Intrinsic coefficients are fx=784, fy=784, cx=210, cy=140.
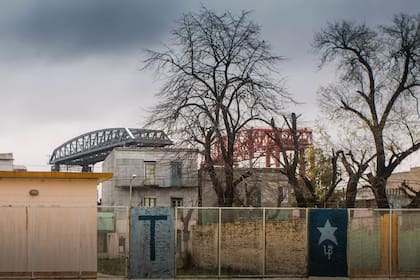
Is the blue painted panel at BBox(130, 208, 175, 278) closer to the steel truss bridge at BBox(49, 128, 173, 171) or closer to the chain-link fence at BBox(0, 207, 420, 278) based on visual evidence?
the chain-link fence at BBox(0, 207, 420, 278)

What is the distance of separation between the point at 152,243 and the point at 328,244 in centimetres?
619

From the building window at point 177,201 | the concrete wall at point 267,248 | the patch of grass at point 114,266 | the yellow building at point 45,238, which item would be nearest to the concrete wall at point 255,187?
the building window at point 177,201

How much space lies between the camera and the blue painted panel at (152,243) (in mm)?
26516

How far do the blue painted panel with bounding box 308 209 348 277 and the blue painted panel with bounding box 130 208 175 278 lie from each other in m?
4.98

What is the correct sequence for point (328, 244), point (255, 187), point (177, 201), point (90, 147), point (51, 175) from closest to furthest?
1. point (51, 175)
2. point (328, 244)
3. point (255, 187)
4. point (177, 201)
5. point (90, 147)

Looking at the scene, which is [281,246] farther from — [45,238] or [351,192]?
[351,192]

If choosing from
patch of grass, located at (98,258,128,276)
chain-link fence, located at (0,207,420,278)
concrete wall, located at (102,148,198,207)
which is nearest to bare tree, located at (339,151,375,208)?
chain-link fence, located at (0,207,420,278)

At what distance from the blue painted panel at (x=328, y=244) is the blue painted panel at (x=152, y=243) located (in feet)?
16.3

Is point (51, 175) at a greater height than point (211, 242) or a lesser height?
A: greater

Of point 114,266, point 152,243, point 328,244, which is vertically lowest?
point 114,266

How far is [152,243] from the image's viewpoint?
26.6 meters

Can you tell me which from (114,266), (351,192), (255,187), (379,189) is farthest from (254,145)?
(114,266)

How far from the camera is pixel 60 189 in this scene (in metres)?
27.4

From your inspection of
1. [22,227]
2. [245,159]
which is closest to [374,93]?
[245,159]
